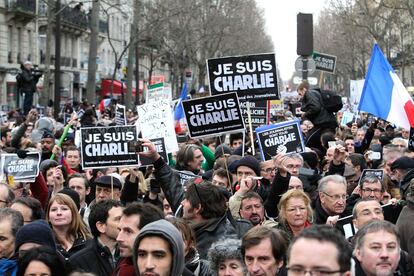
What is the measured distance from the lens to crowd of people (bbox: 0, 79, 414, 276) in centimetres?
526

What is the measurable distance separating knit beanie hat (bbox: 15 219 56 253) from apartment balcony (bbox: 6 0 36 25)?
4132 centimetres

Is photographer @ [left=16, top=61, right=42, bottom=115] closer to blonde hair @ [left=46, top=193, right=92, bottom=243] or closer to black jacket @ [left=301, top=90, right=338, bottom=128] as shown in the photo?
black jacket @ [left=301, top=90, right=338, bottom=128]

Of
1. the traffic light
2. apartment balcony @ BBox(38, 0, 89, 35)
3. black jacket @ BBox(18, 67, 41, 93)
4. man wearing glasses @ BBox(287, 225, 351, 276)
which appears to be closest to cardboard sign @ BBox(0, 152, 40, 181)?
man wearing glasses @ BBox(287, 225, 351, 276)

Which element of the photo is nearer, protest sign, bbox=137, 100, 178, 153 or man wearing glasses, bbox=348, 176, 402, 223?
man wearing glasses, bbox=348, 176, 402, 223

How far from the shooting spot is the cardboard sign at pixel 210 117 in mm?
11047

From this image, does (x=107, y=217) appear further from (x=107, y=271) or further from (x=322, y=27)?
(x=322, y=27)

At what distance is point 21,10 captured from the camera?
47.0m

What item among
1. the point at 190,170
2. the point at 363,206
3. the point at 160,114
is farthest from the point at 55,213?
the point at 160,114

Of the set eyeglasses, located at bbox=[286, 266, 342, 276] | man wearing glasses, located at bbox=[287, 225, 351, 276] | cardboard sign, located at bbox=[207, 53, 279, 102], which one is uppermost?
cardboard sign, located at bbox=[207, 53, 279, 102]

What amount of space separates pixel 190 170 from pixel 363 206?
382cm

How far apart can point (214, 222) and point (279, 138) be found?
4.12 m

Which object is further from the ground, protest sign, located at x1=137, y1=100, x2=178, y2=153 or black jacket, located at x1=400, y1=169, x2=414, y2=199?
protest sign, located at x1=137, y1=100, x2=178, y2=153

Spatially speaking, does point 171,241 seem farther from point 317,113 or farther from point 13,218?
point 317,113

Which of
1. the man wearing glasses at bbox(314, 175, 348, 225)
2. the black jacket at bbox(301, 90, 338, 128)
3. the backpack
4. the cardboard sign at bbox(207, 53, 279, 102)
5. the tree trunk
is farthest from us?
the tree trunk
